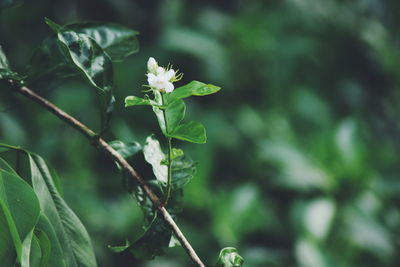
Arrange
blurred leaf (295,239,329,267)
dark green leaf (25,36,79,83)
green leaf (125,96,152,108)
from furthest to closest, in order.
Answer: blurred leaf (295,239,329,267)
dark green leaf (25,36,79,83)
green leaf (125,96,152,108)

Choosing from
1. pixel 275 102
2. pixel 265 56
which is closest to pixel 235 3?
pixel 265 56

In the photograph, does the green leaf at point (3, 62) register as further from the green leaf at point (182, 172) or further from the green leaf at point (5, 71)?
the green leaf at point (182, 172)

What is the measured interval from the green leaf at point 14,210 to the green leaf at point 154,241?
89 mm

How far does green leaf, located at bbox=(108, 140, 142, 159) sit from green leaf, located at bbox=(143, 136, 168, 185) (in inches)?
1.2

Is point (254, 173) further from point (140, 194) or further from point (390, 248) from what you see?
point (140, 194)

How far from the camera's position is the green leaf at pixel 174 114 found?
15.1 inches

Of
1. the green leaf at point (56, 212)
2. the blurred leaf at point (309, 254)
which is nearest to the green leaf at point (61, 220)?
the green leaf at point (56, 212)

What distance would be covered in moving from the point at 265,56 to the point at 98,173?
0.65 meters

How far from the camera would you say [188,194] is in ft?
4.26

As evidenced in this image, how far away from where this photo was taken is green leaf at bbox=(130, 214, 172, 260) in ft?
1.33

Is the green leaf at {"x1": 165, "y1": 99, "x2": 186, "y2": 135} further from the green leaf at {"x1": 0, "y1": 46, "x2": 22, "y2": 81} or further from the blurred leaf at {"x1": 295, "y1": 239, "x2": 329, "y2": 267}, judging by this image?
the blurred leaf at {"x1": 295, "y1": 239, "x2": 329, "y2": 267}

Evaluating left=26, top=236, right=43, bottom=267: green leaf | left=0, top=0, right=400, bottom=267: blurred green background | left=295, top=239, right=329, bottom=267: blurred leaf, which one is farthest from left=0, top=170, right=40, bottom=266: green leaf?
left=295, top=239, right=329, bottom=267: blurred leaf

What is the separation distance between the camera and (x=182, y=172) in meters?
0.44

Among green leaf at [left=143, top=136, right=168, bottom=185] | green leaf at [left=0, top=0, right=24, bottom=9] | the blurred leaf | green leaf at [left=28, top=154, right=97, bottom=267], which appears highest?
green leaf at [left=0, top=0, right=24, bottom=9]
